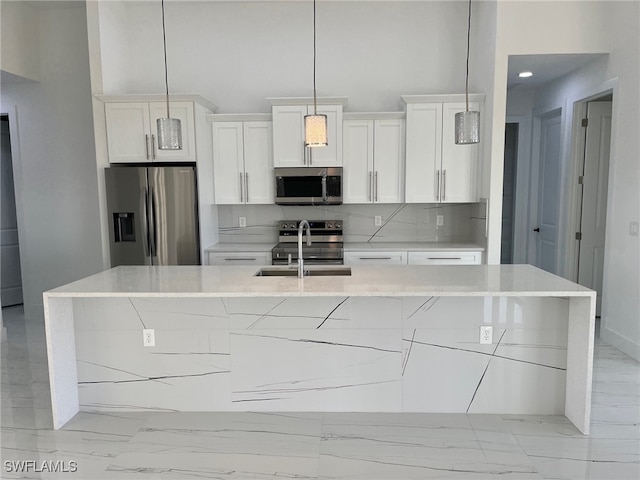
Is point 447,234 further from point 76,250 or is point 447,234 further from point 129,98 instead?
point 76,250

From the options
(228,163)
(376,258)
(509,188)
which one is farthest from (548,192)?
(228,163)

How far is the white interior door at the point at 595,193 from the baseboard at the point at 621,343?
2.74ft

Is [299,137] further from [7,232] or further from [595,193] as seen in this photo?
[7,232]

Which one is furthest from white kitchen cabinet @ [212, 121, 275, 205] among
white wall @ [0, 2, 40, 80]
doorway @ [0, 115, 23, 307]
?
doorway @ [0, 115, 23, 307]

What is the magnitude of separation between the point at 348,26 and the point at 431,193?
2.01 metres

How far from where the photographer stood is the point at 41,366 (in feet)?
11.8

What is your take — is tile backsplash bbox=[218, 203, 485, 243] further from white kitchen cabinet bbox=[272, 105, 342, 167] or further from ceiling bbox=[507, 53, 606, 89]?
ceiling bbox=[507, 53, 606, 89]

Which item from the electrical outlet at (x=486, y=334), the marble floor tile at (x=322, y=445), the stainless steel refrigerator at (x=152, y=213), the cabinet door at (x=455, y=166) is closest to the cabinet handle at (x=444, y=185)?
the cabinet door at (x=455, y=166)

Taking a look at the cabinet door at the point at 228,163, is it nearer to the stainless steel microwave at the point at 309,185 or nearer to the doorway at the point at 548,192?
the stainless steel microwave at the point at 309,185

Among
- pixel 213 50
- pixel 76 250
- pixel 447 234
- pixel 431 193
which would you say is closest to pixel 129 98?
pixel 213 50

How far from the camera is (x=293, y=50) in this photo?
478 centimetres

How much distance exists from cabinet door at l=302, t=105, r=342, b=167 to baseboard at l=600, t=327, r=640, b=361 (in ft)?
9.51

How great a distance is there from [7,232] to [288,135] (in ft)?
12.6

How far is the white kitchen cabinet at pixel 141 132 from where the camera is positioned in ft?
13.8
